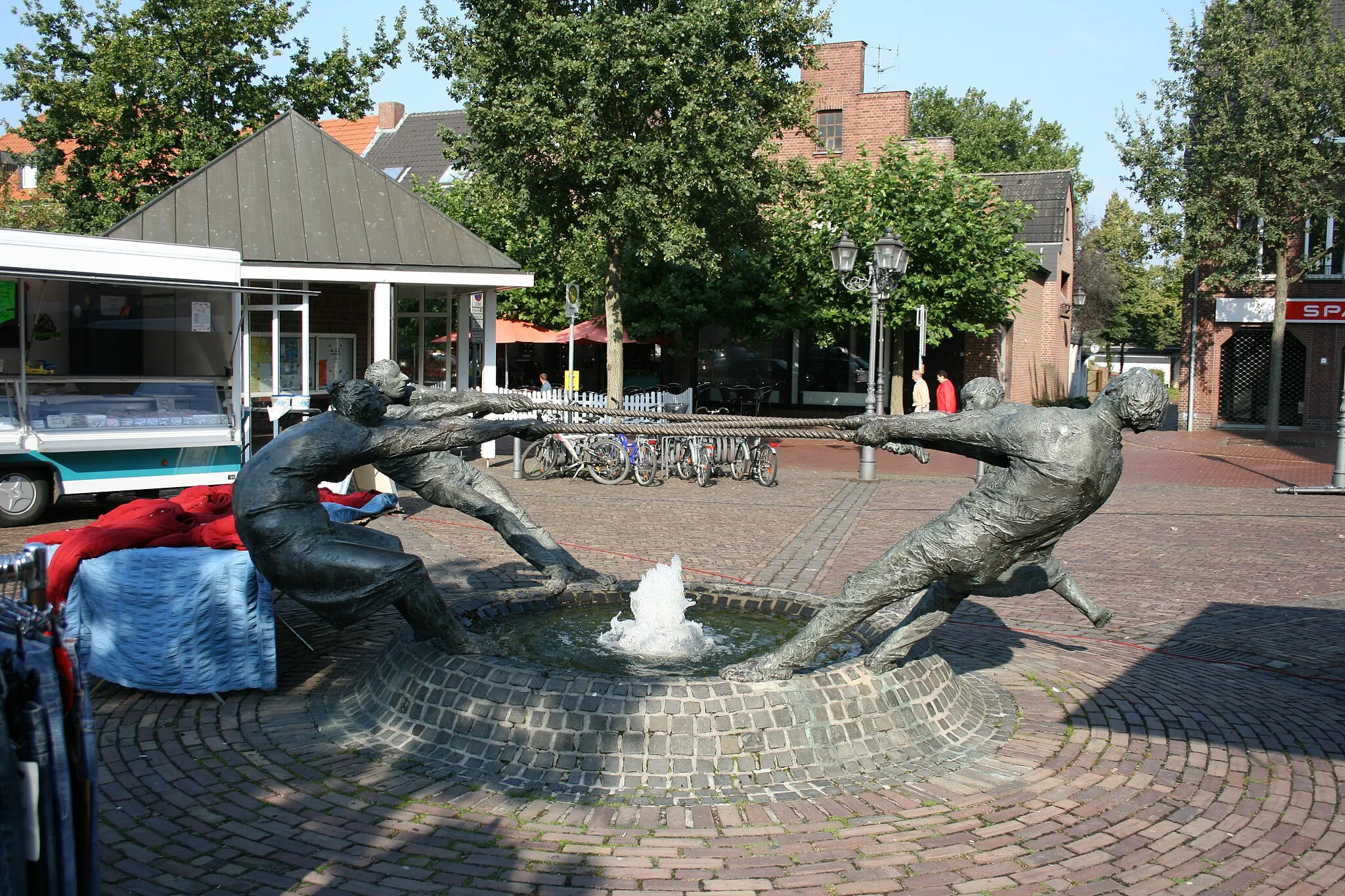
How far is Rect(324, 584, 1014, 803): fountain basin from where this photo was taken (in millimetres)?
4574

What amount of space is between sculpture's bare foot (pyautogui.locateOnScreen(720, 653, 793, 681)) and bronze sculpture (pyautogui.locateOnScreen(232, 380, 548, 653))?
125 centimetres

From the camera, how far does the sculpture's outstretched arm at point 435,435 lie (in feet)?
16.6

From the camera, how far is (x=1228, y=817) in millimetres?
4371

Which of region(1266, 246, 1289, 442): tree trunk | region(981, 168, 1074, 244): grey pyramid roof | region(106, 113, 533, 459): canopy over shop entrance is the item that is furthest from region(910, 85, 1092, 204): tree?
region(106, 113, 533, 459): canopy over shop entrance

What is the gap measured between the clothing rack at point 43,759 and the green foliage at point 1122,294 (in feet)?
162

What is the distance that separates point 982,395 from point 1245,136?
2301 centimetres

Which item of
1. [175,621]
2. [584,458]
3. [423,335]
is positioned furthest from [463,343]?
[175,621]

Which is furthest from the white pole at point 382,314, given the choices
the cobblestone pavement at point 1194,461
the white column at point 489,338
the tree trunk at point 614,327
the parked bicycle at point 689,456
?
the cobblestone pavement at point 1194,461

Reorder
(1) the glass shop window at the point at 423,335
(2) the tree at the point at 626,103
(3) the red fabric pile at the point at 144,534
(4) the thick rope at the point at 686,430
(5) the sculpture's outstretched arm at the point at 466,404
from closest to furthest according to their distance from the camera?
(4) the thick rope at the point at 686,430 → (3) the red fabric pile at the point at 144,534 → (5) the sculpture's outstretched arm at the point at 466,404 → (2) the tree at the point at 626,103 → (1) the glass shop window at the point at 423,335

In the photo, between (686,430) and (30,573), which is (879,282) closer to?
(686,430)

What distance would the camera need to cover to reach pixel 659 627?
623 cm

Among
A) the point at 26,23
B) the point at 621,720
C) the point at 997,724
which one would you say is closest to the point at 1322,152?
the point at 997,724

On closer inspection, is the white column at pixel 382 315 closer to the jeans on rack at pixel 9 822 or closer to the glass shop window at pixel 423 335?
the glass shop window at pixel 423 335

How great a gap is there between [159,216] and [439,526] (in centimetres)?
777
